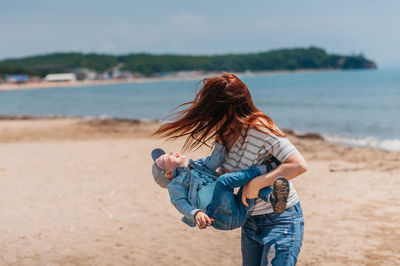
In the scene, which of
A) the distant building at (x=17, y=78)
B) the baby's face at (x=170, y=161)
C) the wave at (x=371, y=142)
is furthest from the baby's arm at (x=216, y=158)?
the distant building at (x=17, y=78)

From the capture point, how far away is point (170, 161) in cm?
260

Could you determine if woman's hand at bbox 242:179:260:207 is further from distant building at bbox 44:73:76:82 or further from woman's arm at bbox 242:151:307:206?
distant building at bbox 44:73:76:82

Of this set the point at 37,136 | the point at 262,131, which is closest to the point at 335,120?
the point at 37,136

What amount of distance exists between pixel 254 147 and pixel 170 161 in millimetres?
542

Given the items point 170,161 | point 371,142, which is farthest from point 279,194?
point 371,142

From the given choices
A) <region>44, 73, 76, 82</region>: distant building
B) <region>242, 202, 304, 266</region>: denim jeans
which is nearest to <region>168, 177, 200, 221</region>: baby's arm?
<region>242, 202, 304, 266</region>: denim jeans

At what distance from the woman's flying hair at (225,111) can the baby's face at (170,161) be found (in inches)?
9.3

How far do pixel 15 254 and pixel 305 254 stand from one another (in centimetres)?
338

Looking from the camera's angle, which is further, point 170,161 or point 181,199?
point 170,161

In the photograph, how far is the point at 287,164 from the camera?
7.36 feet

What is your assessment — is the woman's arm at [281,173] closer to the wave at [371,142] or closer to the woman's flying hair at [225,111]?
the woman's flying hair at [225,111]

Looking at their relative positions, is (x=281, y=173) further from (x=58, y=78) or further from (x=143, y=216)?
(x=58, y=78)

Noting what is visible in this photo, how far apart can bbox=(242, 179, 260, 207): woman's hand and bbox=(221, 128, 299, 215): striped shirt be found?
122 mm

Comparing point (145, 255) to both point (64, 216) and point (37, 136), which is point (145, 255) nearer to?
point (64, 216)
